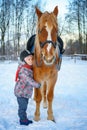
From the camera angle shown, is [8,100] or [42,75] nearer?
[42,75]

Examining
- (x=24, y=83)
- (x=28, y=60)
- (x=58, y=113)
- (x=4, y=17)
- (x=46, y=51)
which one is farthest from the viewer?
(x=4, y=17)

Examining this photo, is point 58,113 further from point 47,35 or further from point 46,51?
point 47,35

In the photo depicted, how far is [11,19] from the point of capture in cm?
3609

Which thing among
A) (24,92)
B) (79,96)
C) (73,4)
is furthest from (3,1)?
(24,92)

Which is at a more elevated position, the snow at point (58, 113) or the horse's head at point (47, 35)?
the horse's head at point (47, 35)

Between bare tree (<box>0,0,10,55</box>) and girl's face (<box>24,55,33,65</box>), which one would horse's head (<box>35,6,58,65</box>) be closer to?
girl's face (<box>24,55,33,65</box>)

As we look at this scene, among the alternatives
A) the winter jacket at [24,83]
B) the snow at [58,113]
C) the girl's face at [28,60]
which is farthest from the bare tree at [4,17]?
the winter jacket at [24,83]

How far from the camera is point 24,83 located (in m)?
4.78

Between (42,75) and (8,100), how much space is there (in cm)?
207

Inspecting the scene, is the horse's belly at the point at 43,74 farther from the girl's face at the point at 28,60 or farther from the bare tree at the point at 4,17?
the bare tree at the point at 4,17

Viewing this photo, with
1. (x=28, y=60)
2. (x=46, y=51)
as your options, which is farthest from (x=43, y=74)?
(x=46, y=51)

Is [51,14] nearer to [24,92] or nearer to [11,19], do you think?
[24,92]

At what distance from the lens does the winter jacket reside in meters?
4.72

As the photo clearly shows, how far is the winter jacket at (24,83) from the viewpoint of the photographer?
472cm
